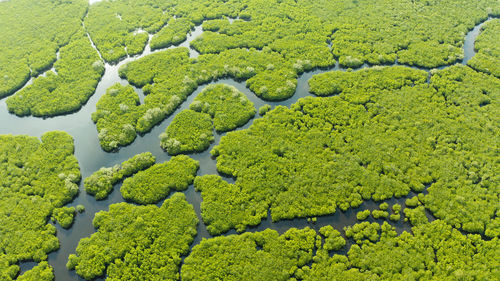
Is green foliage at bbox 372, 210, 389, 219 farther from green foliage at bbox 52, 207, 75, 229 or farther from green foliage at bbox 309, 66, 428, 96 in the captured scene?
green foliage at bbox 52, 207, 75, 229

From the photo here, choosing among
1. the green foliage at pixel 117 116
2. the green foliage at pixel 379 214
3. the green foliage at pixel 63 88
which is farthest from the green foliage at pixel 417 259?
the green foliage at pixel 63 88

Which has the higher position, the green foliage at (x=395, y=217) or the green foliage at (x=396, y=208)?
the green foliage at (x=396, y=208)

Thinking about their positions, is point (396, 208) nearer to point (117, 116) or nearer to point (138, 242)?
point (138, 242)

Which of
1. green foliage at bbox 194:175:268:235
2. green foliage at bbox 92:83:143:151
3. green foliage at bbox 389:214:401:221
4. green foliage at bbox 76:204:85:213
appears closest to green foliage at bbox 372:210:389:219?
green foliage at bbox 389:214:401:221

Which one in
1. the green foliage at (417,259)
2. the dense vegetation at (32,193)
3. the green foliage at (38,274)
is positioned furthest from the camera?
the dense vegetation at (32,193)

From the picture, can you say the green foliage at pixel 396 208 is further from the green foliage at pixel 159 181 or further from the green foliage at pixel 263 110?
the green foliage at pixel 159 181

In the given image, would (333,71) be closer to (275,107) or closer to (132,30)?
(275,107)
